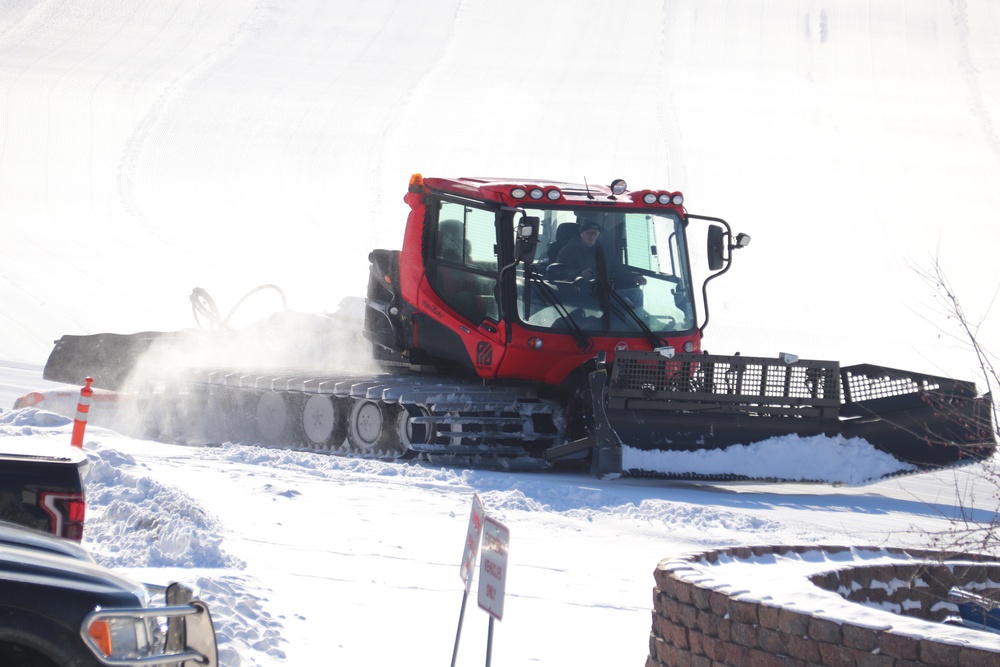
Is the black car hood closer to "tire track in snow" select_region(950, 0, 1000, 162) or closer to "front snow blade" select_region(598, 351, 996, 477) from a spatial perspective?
"front snow blade" select_region(598, 351, 996, 477)

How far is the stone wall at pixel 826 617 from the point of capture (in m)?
3.93

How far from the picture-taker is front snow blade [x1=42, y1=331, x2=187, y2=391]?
15.9m

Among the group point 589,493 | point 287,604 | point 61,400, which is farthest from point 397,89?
point 287,604

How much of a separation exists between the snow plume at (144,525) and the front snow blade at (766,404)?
155 inches

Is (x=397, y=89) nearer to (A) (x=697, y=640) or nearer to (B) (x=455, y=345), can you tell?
(B) (x=455, y=345)

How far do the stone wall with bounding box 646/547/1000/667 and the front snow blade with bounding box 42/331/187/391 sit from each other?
11.7m

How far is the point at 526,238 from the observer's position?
35.4ft

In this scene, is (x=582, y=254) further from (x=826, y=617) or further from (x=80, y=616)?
(x=80, y=616)

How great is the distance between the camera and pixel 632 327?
1168cm

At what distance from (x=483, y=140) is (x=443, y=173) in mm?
4704

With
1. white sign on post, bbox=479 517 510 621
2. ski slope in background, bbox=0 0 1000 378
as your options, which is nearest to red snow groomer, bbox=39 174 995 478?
white sign on post, bbox=479 517 510 621

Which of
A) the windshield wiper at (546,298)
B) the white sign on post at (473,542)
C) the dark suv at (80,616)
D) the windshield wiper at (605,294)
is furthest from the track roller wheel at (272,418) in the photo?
the dark suv at (80,616)

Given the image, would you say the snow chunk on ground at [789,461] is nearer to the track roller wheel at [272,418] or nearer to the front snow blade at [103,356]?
the track roller wheel at [272,418]

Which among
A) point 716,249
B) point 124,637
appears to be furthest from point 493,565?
point 716,249
